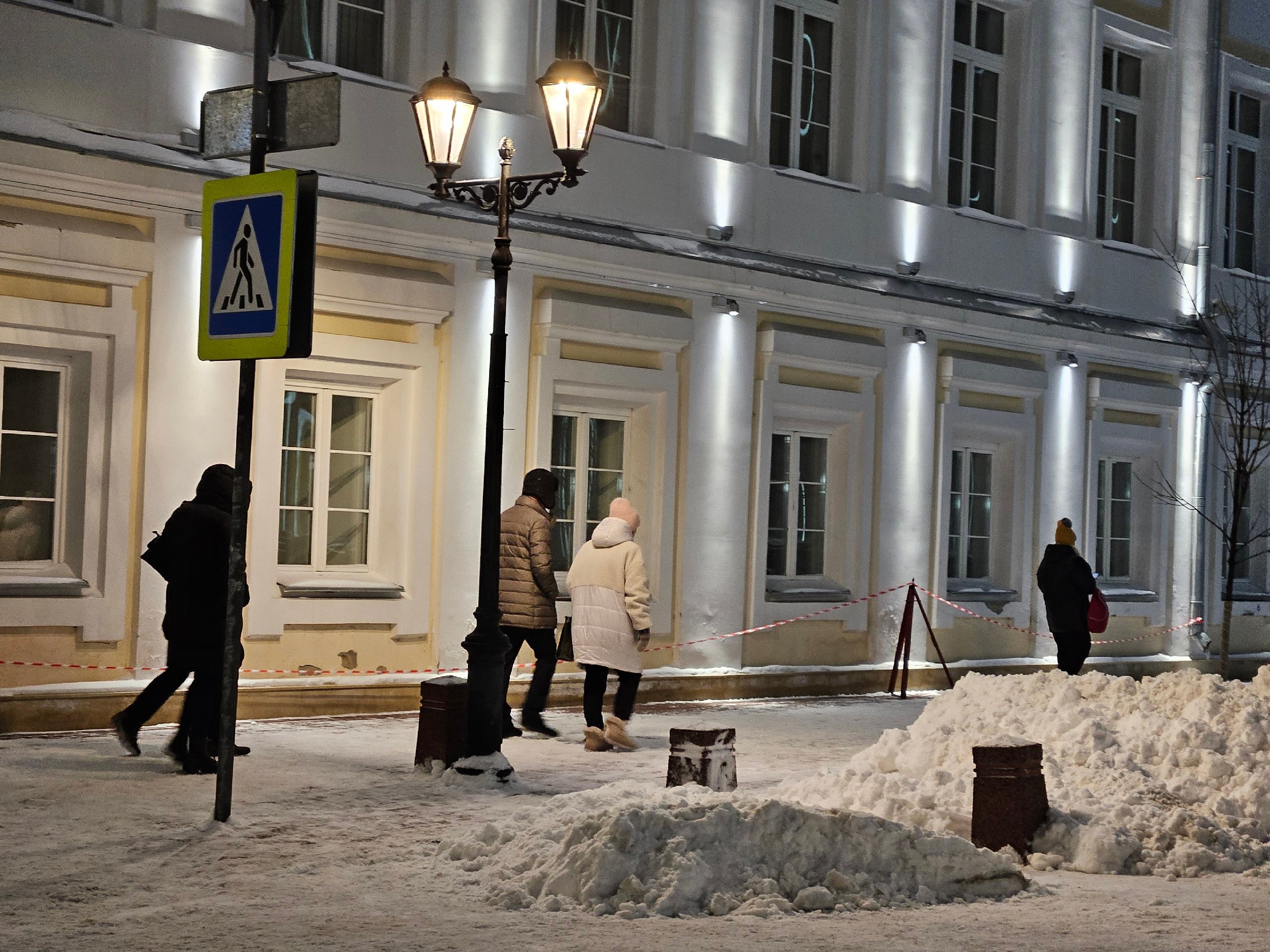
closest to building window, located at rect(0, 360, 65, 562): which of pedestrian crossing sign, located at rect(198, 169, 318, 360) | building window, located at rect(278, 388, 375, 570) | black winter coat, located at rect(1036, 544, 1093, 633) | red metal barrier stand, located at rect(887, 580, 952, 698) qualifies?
building window, located at rect(278, 388, 375, 570)

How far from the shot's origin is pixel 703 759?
9.03 m

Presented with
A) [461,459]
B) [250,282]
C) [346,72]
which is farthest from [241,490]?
[346,72]

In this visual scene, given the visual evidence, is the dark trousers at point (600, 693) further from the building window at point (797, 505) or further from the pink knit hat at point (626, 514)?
the building window at point (797, 505)

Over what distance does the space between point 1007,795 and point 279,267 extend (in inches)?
155

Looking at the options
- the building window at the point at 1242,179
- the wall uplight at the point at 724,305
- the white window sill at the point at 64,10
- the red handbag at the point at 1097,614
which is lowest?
the red handbag at the point at 1097,614

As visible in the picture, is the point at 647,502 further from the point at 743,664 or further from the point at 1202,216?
the point at 1202,216

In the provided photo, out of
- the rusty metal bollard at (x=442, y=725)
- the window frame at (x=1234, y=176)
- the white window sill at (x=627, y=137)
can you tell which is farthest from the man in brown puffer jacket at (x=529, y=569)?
the window frame at (x=1234, y=176)

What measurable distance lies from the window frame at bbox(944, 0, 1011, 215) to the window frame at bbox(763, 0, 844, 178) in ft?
4.89

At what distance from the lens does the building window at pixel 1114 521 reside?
21422mm

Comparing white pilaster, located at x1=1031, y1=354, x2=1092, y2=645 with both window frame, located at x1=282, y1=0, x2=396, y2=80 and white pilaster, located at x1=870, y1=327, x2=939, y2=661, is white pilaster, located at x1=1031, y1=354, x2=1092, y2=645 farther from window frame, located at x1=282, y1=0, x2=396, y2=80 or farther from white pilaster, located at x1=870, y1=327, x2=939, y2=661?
window frame, located at x1=282, y1=0, x2=396, y2=80

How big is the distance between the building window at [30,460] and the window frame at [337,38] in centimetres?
337

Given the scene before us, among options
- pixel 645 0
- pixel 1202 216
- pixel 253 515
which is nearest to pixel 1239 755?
pixel 253 515

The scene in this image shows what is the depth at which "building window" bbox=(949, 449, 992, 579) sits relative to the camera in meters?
19.6

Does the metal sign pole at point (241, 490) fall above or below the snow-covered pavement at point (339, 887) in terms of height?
above
